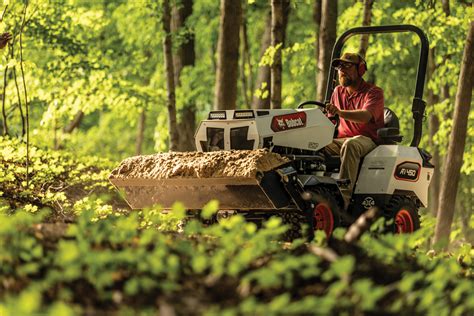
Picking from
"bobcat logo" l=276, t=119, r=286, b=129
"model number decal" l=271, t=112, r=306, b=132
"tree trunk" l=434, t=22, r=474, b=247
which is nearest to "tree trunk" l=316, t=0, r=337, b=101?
"tree trunk" l=434, t=22, r=474, b=247

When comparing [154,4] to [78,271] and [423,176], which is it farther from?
[78,271]

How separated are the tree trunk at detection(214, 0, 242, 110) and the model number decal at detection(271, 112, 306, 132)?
509cm

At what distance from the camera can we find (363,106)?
9.63 meters

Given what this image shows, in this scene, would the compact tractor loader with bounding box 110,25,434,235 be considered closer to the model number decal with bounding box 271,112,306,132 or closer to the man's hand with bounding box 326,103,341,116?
the model number decal with bounding box 271,112,306,132

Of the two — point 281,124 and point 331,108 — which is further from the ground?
point 331,108

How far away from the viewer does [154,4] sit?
17562 millimetres

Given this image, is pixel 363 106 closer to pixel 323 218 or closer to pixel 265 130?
pixel 265 130

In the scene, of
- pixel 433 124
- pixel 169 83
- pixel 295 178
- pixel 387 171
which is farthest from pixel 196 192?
pixel 433 124

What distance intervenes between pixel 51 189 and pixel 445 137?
10.2 m

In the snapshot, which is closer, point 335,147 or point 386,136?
point 335,147

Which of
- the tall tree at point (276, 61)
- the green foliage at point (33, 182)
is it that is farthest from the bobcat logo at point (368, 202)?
the tall tree at point (276, 61)

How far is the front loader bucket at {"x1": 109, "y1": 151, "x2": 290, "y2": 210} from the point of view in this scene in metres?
7.95

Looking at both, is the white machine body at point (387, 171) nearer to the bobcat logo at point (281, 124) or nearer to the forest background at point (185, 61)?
the bobcat logo at point (281, 124)

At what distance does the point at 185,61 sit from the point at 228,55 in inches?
269
